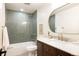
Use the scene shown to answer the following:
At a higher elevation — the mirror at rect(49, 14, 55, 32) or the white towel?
the mirror at rect(49, 14, 55, 32)

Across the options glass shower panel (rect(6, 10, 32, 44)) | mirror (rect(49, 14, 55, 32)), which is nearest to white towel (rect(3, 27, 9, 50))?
glass shower panel (rect(6, 10, 32, 44))

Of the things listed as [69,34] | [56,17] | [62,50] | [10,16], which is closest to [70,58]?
[62,50]

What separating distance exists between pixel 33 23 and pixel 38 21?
0.41ft

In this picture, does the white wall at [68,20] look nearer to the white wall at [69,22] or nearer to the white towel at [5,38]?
the white wall at [69,22]

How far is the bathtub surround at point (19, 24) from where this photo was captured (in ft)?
5.49

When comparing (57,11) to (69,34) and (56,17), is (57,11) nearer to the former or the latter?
(56,17)

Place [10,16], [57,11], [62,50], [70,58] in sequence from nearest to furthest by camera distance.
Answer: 1. [70,58]
2. [62,50]
3. [10,16]
4. [57,11]

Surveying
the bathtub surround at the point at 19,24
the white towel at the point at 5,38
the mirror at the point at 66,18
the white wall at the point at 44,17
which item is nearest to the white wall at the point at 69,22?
the mirror at the point at 66,18

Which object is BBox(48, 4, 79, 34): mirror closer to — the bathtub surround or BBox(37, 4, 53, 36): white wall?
BBox(37, 4, 53, 36): white wall

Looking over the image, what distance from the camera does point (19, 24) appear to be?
5.70ft

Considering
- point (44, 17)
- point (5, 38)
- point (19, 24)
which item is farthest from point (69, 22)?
point (5, 38)

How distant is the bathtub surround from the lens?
167cm

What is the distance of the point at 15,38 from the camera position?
5.70 feet

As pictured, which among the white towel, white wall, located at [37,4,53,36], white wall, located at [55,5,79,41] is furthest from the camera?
white wall, located at [37,4,53,36]
